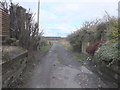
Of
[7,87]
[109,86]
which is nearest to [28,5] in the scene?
[7,87]

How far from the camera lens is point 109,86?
379 centimetres

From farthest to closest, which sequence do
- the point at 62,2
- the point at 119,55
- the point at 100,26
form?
the point at 100,26, the point at 62,2, the point at 119,55

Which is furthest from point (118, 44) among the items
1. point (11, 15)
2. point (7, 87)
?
point (11, 15)

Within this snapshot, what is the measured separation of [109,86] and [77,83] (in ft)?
3.60

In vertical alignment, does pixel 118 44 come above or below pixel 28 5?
below

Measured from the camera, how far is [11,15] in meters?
7.56

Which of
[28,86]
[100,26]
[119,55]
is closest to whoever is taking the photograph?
[28,86]

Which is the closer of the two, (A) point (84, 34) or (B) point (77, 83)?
(B) point (77, 83)

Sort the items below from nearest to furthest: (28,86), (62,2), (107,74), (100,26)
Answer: (28,86), (107,74), (62,2), (100,26)

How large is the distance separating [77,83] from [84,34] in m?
9.49

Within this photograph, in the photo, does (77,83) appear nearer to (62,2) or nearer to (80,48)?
(62,2)

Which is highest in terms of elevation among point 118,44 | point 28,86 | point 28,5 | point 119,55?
point 28,5

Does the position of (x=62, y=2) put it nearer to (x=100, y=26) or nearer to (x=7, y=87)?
(x=100, y=26)

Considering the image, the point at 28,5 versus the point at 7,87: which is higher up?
the point at 28,5
